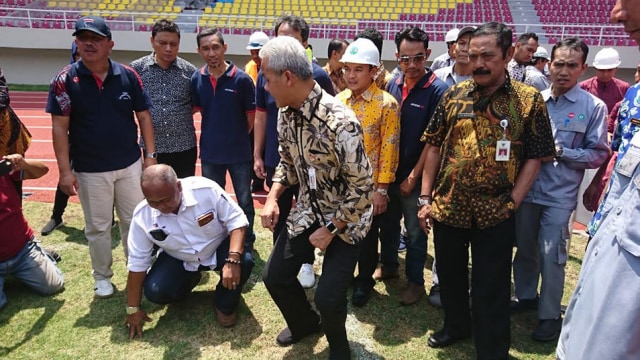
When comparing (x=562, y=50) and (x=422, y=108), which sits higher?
(x=562, y=50)

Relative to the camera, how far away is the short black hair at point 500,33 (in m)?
2.54

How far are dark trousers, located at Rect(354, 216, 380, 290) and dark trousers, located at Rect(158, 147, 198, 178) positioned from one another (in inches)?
80.1

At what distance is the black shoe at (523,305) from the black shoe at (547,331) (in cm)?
35

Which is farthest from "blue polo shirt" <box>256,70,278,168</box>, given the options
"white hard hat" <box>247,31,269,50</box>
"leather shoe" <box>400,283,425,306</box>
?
"white hard hat" <box>247,31,269,50</box>

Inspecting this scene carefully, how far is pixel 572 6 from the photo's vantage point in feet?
66.5

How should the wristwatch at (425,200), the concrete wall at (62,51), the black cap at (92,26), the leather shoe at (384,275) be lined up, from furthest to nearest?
the concrete wall at (62,51)
the leather shoe at (384,275)
the black cap at (92,26)
the wristwatch at (425,200)

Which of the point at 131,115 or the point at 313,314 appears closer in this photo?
the point at 313,314

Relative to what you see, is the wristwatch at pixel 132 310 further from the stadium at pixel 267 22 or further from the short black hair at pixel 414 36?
the stadium at pixel 267 22

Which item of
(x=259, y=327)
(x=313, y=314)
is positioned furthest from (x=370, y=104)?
(x=259, y=327)

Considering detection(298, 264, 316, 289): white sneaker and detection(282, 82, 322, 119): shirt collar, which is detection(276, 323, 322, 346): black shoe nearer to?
detection(298, 264, 316, 289): white sneaker

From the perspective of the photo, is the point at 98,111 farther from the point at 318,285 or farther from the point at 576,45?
the point at 576,45

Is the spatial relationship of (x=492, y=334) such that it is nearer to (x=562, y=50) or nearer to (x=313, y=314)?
(x=313, y=314)

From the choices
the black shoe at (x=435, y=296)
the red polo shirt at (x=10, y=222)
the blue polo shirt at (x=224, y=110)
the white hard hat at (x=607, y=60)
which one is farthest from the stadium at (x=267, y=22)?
the black shoe at (x=435, y=296)

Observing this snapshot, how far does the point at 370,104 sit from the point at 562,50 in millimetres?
1389
